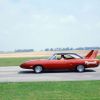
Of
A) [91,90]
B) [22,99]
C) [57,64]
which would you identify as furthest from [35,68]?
[22,99]

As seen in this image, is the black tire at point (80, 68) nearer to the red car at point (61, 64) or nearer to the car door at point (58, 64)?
the red car at point (61, 64)

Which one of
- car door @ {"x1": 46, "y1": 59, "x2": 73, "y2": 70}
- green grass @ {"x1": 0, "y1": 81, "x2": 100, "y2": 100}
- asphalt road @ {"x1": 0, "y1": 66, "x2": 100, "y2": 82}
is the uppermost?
car door @ {"x1": 46, "y1": 59, "x2": 73, "y2": 70}

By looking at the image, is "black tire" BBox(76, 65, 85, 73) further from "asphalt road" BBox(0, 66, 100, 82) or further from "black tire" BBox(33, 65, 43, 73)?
"black tire" BBox(33, 65, 43, 73)

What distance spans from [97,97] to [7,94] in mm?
3074

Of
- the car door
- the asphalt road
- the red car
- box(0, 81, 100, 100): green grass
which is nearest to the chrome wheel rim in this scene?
the red car

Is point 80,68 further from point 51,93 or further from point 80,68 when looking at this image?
point 51,93

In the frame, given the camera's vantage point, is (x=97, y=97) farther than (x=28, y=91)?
No

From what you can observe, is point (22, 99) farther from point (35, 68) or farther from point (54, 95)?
point (35, 68)

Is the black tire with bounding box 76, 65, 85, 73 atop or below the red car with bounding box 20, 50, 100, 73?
below

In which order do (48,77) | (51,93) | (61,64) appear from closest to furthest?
(51,93), (48,77), (61,64)

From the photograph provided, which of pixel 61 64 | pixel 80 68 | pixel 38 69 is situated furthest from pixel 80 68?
pixel 38 69

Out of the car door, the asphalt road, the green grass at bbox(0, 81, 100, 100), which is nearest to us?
the green grass at bbox(0, 81, 100, 100)

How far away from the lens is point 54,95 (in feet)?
33.1

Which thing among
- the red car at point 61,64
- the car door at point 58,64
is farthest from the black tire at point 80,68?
the car door at point 58,64
